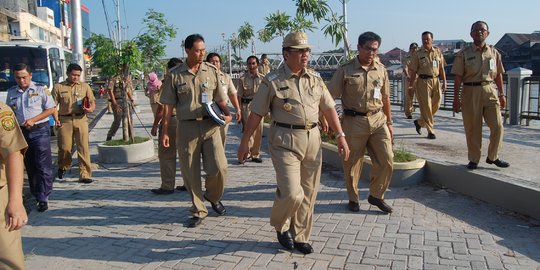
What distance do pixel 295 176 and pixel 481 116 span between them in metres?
3.02

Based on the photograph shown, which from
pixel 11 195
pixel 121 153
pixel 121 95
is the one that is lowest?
pixel 121 153

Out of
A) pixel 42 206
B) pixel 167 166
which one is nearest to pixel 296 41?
pixel 167 166

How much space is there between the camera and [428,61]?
863 centimetres

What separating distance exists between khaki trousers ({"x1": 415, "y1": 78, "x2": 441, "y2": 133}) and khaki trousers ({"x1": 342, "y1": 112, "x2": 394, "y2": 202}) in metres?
3.88

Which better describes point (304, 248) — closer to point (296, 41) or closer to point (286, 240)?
point (286, 240)

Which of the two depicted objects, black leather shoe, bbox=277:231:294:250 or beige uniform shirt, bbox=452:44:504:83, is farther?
beige uniform shirt, bbox=452:44:504:83

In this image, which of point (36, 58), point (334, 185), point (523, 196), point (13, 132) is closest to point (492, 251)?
point (523, 196)

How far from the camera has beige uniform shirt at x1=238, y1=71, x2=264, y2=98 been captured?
7.93 meters

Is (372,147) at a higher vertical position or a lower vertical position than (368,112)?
lower

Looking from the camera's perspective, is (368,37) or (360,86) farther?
(360,86)

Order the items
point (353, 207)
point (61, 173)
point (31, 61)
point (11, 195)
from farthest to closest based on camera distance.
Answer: point (31, 61), point (61, 173), point (353, 207), point (11, 195)

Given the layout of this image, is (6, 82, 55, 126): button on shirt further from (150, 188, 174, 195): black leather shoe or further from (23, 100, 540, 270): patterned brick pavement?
(150, 188, 174, 195): black leather shoe

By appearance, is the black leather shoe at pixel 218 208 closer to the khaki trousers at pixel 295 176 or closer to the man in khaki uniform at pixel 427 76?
the khaki trousers at pixel 295 176

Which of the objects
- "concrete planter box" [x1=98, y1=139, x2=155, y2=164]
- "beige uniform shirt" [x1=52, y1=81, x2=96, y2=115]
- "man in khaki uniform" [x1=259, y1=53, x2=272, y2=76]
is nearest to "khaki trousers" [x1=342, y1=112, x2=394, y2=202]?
"beige uniform shirt" [x1=52, y1=81, x2=96, y2=115]
